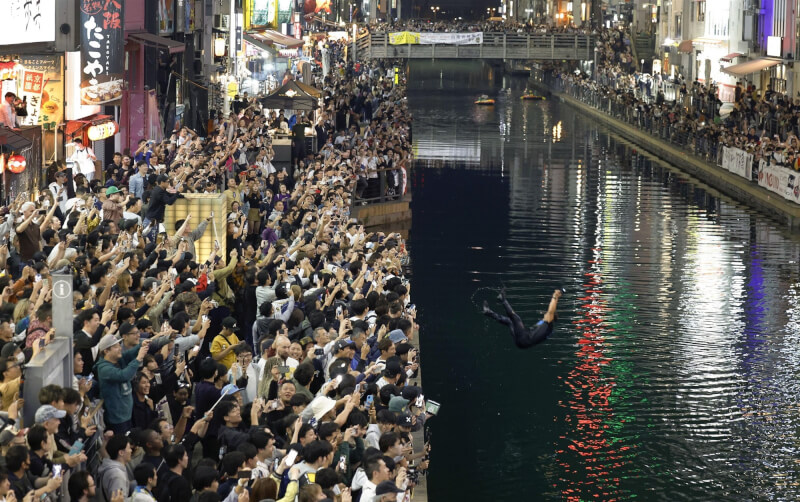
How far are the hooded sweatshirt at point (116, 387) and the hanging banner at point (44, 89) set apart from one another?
738 inches

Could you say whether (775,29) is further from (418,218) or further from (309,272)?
(309,272)

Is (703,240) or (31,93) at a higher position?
Result: (31,93)

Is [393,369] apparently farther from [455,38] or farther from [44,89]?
[455,38]

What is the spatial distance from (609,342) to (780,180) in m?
17.8

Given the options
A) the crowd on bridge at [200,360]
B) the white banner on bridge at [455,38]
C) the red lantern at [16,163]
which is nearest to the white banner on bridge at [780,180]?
the crowd on bridge at [200,360]

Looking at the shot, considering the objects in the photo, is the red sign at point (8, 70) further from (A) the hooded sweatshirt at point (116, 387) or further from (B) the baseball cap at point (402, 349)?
(A) the hooded sweatshirt at point (116, 387)

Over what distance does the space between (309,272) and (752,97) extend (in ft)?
150

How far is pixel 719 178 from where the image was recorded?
49.3 m

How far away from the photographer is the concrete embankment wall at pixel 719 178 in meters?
41.1

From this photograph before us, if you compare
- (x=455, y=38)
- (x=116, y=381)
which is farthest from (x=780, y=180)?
(x=455, y=38)

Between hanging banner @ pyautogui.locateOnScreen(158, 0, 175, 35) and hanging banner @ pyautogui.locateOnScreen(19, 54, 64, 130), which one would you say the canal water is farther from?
hanging banner @ pyautogui.locateOnScreen(158, 0, 175, 35)

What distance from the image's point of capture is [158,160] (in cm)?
2825

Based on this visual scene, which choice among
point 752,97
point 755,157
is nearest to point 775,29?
point 752,97

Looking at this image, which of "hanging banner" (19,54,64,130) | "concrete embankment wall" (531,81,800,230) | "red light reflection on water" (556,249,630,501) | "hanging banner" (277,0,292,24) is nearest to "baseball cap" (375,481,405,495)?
"red light reflection on water" (556,249,630,501)
